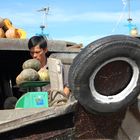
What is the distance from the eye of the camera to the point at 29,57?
17.1 feet

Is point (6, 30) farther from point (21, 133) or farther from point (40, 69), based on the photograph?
point (21, 133)

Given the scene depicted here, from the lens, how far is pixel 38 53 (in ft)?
16.2

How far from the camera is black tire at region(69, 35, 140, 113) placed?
122 inches

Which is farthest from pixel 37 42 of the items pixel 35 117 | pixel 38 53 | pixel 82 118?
pixel 35 117

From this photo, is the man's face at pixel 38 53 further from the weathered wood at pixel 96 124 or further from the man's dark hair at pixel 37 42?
the weathered wood at pixel 96 124

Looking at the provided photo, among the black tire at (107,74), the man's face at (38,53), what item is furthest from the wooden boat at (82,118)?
the man's face at (38,53)

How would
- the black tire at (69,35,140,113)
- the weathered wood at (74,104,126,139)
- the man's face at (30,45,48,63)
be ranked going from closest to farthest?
1. the black tire at (69,35,140,113)
2. the weathered wood at (74,104,126,139)
3. the man's face at (30,45,48,63)

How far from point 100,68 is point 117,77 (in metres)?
0.17

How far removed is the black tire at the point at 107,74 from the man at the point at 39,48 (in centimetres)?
175

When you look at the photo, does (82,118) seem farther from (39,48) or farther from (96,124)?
(39,48)

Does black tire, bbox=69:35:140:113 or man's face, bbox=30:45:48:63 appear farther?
man's face, bbox=30:45:48:63

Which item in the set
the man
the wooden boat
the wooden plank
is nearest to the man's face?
the man

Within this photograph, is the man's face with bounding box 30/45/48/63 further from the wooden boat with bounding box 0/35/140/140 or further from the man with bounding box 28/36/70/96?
the wooden boat with bounding box 0/35/140/140

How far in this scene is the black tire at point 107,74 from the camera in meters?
3.09
